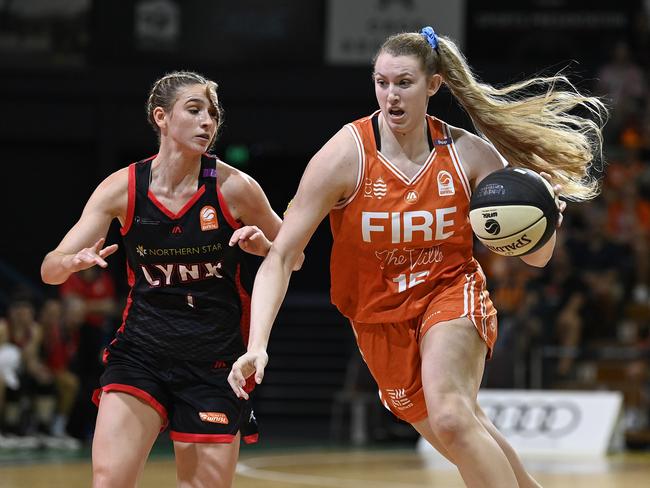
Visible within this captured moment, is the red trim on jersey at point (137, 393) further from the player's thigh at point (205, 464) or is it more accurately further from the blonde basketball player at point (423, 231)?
the blonde basketball player at point (423, 231)

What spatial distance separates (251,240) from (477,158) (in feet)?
3.10

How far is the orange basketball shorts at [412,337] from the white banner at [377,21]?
1104cm

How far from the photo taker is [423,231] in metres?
4.52

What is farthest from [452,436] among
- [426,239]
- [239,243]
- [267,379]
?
[267,379]

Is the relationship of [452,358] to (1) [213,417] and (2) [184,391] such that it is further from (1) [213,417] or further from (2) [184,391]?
(2) [184,391]

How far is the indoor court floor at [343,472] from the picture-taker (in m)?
8.70

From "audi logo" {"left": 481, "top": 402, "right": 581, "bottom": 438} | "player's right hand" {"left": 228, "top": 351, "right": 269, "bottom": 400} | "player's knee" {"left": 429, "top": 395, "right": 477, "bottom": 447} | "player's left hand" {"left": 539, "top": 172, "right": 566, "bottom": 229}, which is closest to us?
"player's right hand" {"left": 228, "top": 351, "right": 269, "bottom": 400}

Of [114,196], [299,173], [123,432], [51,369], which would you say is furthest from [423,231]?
[299,173]

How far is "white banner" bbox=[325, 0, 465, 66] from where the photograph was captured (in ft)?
50.9

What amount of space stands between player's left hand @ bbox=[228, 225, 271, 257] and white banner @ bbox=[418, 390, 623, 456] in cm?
752

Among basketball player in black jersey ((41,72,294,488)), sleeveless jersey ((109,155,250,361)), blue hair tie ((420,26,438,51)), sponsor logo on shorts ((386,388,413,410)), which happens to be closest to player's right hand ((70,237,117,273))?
basketball player in black jersey ((41,72,294,488))

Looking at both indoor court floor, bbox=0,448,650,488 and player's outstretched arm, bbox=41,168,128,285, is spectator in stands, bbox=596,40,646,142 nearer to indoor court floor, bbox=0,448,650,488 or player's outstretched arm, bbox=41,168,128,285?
indoor court floor, bbox=0,448,650,488

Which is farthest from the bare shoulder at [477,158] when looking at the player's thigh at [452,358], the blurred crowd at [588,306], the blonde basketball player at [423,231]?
the blurred crowd at [588,306]

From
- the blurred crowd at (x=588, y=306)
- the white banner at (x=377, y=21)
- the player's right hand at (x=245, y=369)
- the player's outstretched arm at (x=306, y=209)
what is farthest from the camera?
the white banner at (x=377, y=21)
